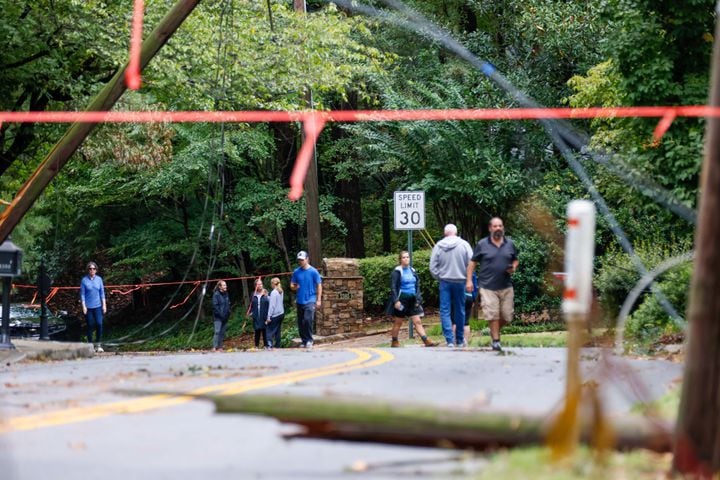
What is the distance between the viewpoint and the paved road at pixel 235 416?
664 centimetres

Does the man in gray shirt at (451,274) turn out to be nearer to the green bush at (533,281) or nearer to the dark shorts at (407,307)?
the dark shorts at (407,307)

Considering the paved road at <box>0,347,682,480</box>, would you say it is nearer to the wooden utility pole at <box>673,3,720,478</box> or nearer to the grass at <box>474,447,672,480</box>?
the grass at <box>474,447,672,480</box>

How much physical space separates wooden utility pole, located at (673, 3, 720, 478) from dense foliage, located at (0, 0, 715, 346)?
10735 millimetres

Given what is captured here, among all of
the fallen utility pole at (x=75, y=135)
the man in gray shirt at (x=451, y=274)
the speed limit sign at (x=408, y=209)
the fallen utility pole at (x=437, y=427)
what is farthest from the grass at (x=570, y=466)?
the speed limit sign at (x=408, y=209)

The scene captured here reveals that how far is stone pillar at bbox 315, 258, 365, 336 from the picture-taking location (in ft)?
92.8

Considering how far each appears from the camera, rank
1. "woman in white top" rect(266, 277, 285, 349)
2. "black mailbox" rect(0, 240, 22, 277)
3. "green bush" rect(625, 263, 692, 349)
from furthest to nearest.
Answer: "woman in white top" rect(266, 277, 285, 349)
"black mailbox" rect(0, 240, 22, 277)
"green bush" rect(625, 263, 692, 349)

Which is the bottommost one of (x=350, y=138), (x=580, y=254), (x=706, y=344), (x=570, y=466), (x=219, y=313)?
(x=219, y=313)

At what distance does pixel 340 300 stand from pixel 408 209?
5.66 metres

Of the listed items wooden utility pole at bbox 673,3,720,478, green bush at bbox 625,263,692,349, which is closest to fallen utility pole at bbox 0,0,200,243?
green bush at bbox 625,263,692,349

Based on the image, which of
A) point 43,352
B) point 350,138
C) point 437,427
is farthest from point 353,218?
point 437,427

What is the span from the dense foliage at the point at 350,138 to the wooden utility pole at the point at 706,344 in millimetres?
10735

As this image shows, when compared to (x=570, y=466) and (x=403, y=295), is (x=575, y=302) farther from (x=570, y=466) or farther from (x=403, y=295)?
(x=403, y=295)

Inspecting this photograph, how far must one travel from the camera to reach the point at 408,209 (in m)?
23.5

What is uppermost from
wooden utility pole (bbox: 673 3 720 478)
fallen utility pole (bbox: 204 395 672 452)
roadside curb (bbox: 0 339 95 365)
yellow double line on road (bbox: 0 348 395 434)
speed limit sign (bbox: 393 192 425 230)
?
speed limit sign (bbox: 393 192 425 230)
